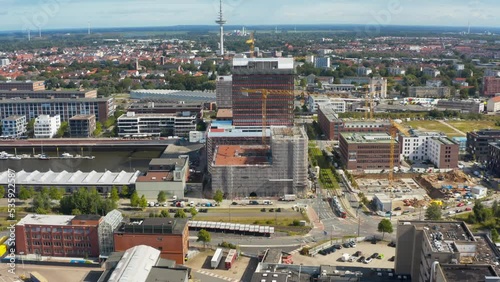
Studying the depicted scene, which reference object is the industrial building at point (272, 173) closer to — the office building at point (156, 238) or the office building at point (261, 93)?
the office building at point (261, 93)

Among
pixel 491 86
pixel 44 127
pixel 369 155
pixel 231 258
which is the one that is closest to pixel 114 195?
pixel 231 258

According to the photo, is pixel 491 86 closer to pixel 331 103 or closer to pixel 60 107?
pixel 331 103

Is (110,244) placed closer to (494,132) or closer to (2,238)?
(2,238)

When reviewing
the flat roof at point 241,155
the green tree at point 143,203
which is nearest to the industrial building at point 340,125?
the flat roof at point 241,155

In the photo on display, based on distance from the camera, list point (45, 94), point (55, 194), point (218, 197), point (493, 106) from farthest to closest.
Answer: point (493, 106), point (45, 94), point (55, 194), point (218, 197)

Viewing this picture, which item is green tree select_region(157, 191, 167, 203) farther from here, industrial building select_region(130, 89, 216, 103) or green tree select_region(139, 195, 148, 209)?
industrial building select_region(130, 89, 216, 103)

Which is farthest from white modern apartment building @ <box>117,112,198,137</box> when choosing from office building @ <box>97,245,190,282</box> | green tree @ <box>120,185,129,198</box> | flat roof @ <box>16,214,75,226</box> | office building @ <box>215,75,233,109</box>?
office building @ <box>97,245,190,282</box>
